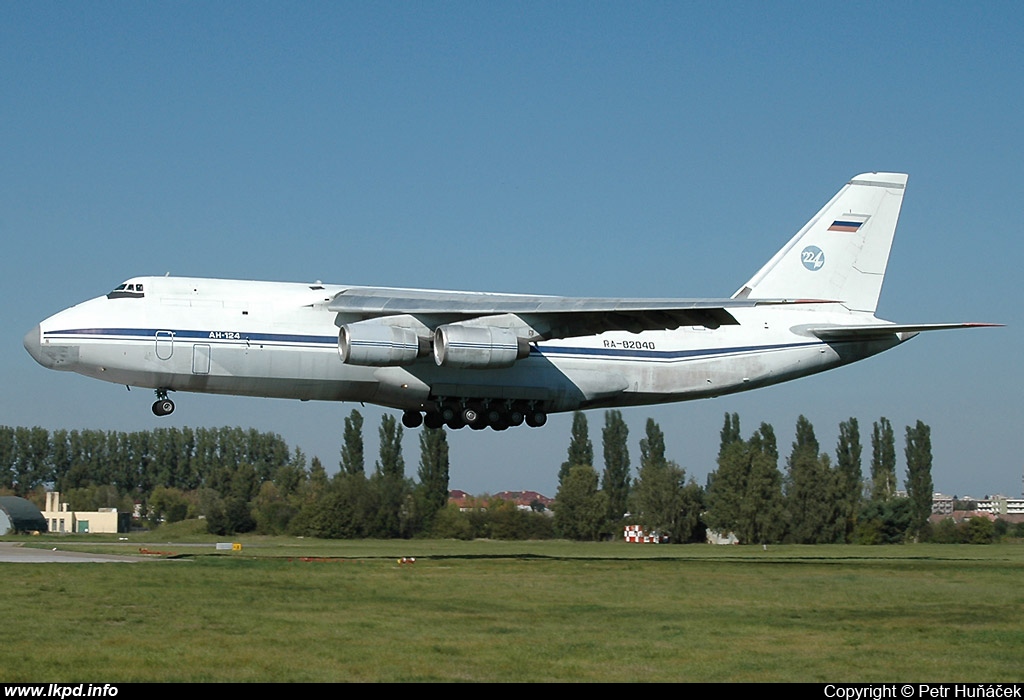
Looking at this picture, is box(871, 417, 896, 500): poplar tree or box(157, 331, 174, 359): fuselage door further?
box(871, 417, 896, 500): poplar tree

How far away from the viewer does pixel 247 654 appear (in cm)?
1083

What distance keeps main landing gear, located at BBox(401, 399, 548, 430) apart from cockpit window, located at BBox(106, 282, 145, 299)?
6051mm

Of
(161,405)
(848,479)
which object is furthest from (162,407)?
(848,479)

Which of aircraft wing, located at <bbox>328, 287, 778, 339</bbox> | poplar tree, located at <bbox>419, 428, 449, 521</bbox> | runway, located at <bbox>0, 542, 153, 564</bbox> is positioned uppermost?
aircraft wing, located at <bbox>328, 287, 778, 339</bbox>

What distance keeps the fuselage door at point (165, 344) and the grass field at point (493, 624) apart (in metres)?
4.34

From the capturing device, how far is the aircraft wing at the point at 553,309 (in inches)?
893

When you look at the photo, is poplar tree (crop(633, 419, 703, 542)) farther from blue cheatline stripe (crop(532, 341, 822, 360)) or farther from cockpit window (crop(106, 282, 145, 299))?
cockpit window (crop(106, 282, 145, 299))

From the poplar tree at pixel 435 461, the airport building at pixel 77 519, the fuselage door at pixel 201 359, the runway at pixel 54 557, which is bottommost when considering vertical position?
the runway at pixel 54 557

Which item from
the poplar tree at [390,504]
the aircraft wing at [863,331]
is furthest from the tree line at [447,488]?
the aircraft wing at [863,331]

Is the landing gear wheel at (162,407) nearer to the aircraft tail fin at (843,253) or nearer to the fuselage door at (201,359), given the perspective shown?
the fuselage door at (201,359)

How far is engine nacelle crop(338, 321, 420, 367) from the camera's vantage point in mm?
21891

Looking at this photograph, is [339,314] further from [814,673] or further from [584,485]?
[584,485]

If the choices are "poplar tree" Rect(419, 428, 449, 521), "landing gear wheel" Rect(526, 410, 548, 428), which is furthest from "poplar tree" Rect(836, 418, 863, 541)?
"landing gear wheel" Rect(526, 410, 548, 428)

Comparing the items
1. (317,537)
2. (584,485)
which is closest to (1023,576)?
(317,537)
